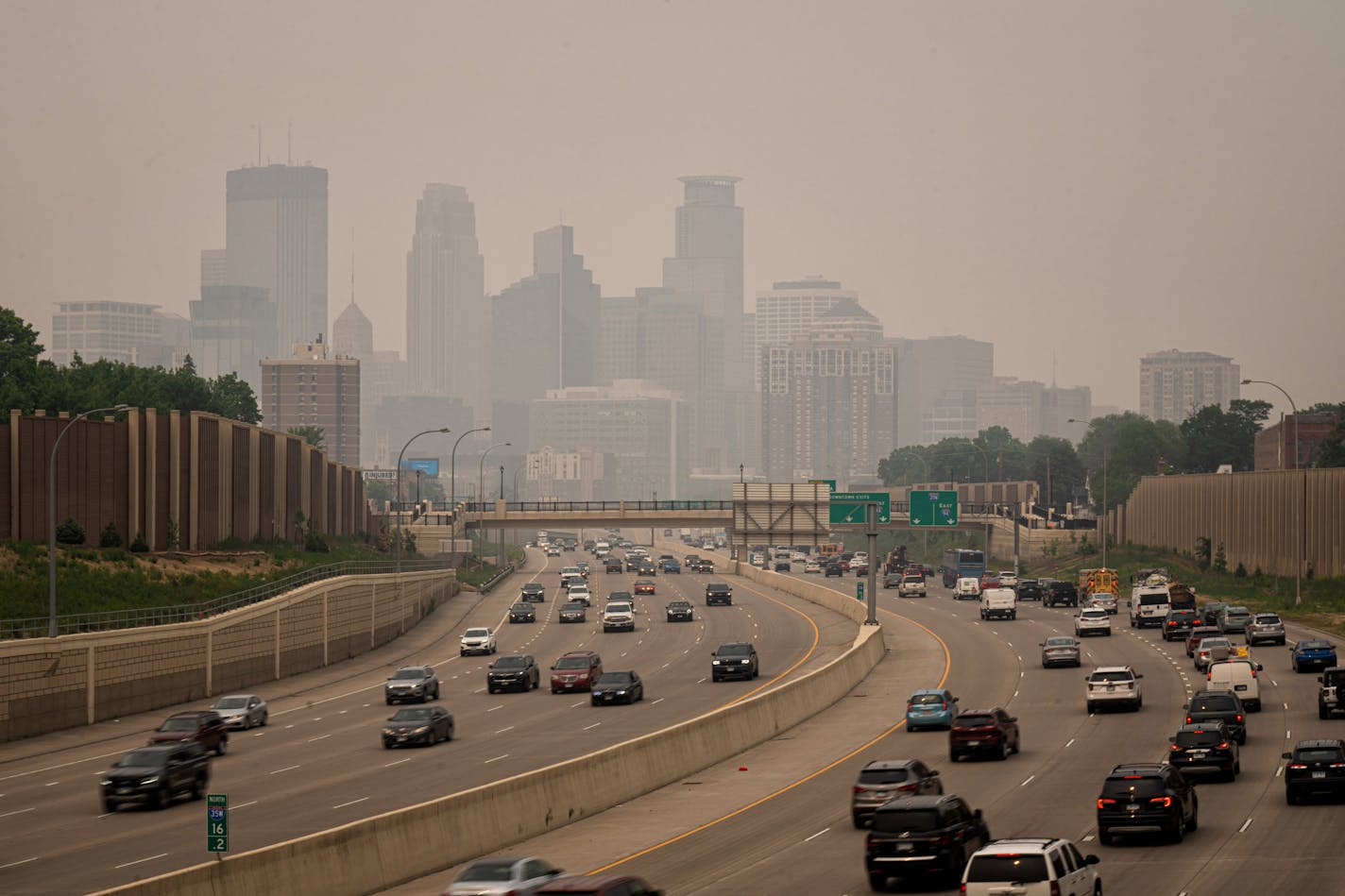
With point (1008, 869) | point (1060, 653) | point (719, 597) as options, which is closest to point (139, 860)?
point (1008, 869)

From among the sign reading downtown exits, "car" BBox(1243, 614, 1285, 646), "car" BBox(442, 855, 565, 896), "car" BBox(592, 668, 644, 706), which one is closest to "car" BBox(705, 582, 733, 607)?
"car" BBox(1243, 614, 1285, 646)

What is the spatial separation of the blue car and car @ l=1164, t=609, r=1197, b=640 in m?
30.6

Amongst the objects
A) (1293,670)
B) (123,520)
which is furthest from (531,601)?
(1293,670)

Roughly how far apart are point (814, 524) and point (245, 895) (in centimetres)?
8051

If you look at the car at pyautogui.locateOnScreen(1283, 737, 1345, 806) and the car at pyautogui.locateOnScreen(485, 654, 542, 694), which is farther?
the car at pyautogui.locateOnScreen(485, 654, 542, 694)

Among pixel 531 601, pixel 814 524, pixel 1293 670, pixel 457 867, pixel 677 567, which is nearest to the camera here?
pixel 457 867

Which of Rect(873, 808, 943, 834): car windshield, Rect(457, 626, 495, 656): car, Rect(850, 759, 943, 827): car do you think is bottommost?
Rect(457, 626, 495, 656): car

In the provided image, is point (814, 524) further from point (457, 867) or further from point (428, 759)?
point (457, 867)

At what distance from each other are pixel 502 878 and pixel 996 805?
16.1m

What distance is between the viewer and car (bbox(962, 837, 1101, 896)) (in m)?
24.2

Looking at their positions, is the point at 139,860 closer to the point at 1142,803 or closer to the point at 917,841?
the point at 917,841

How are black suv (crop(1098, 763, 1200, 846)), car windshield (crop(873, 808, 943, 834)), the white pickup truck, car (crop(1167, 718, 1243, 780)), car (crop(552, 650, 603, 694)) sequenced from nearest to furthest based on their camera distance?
car windshield (crop(873, 808, 943, 834)) < black suv (crop(1098, 763, 1200, 846)) < car (crop(1167, 718, 1243, 780)) < car (crop(552, 650, 603, 694)) < the white pickup truck

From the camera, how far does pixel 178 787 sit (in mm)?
41250

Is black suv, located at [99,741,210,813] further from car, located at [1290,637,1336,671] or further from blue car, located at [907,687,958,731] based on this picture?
car, located at [1290,637,1336,671]
